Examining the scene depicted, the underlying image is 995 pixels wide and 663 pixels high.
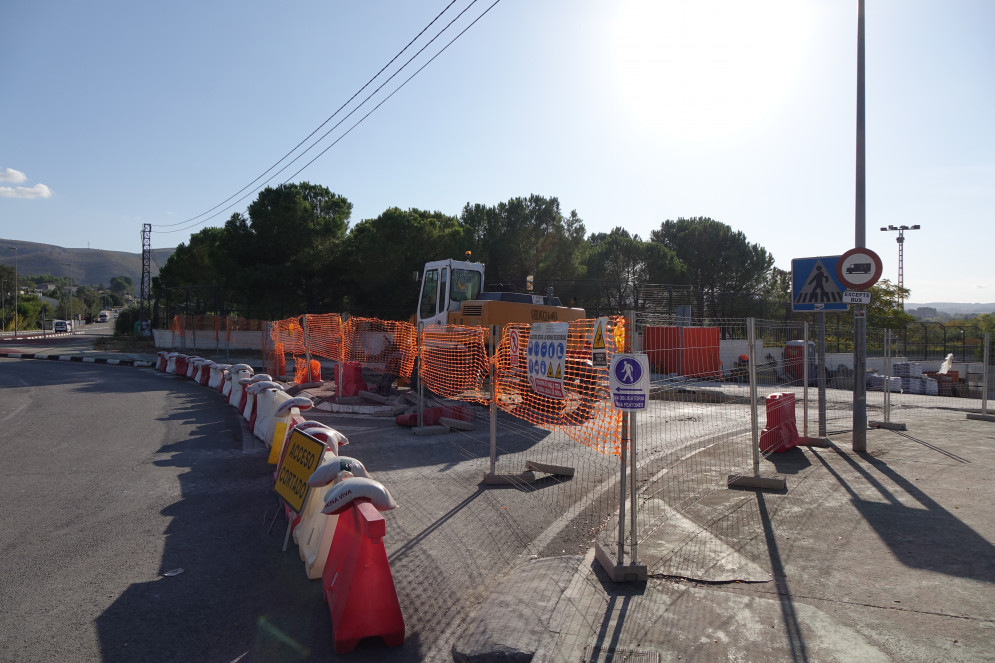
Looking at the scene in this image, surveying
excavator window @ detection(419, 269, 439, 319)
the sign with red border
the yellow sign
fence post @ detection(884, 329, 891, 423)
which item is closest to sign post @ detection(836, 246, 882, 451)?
the sign with red border

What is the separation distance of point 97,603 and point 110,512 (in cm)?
241

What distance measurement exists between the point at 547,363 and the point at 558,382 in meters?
0.31

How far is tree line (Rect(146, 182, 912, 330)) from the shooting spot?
104ft

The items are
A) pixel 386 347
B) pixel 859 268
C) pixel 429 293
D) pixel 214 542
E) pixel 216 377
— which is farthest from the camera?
pixel 216 377

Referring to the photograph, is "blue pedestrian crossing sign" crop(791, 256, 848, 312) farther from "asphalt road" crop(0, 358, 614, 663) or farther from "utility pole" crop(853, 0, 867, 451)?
"asphalt road" crop(0, 358, 614, 663)

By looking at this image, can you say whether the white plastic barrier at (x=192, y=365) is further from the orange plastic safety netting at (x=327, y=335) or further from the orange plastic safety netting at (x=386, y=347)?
the orange plastic safety netting at (x=386, y=347)

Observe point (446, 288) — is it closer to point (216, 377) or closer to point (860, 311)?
point (216, 377)

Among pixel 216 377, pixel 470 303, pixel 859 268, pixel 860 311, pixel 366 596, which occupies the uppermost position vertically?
pixel 859 268

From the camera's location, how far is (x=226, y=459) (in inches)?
352

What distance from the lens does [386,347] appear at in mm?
17734

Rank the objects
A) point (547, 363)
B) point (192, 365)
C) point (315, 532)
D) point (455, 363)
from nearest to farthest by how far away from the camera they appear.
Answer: point (315, 532) → point (547, 363) → point (455, 363) → point (192, 365)

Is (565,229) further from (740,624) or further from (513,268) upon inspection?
(740,624)

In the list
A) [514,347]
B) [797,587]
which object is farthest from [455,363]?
[797,587]

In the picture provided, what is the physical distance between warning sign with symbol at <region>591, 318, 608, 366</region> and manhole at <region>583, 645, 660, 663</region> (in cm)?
241
